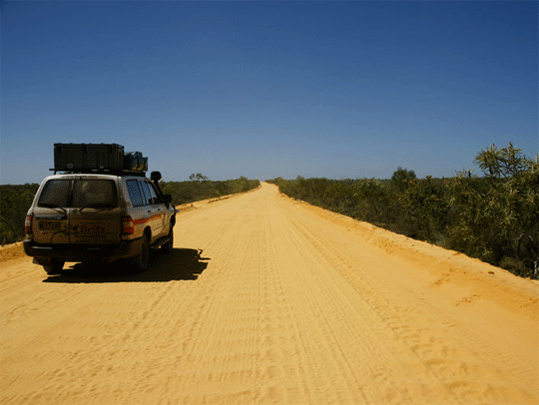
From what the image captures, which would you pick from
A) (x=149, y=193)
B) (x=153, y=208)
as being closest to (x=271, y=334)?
(x=153, y=208)

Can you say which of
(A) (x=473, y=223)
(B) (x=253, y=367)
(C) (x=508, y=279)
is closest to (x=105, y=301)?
(B) (x=253, y=367)

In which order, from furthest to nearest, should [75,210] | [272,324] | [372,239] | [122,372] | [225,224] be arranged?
1. [225,224]
2. [372,239]
3. [75,210]
4. [272,324]
5. [122,372]

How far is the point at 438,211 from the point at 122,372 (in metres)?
14.1

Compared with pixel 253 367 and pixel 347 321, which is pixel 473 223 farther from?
pixel 253 367

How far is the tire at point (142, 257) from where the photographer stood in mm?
7702

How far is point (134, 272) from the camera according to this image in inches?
313

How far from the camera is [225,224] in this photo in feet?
56.8

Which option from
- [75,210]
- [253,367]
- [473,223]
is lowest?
[253,367]

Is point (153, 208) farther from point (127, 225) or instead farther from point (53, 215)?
point (53, 215)

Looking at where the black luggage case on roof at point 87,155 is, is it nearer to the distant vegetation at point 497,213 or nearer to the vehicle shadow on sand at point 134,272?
the vehicle shadow on sand at point 134,272

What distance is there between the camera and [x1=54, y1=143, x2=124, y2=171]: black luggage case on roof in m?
8.38

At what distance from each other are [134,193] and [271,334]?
4.61 metres

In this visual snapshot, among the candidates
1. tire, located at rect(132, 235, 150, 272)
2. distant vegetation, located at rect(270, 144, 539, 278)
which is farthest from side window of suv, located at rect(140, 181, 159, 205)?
distant vegetation, located at rect(270, 144, 539, 278)

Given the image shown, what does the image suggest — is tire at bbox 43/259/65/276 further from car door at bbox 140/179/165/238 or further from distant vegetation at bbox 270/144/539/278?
distant vegetation at bbox 270/144/539/278
